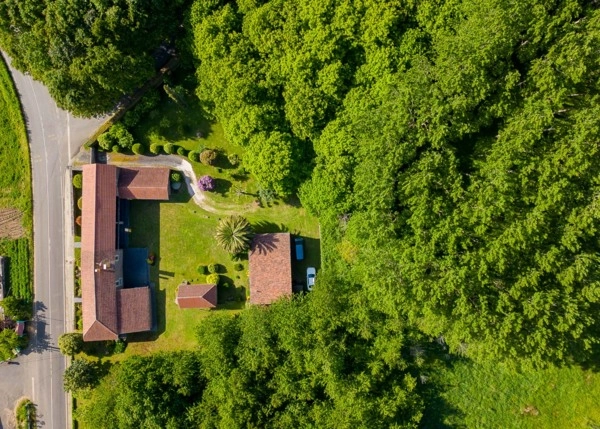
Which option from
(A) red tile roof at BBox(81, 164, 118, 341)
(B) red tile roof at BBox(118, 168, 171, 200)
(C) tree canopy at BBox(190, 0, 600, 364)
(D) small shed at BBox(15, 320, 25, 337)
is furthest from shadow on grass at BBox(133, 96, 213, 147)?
(D) small shed at BBox(15, 320, 25, 337)

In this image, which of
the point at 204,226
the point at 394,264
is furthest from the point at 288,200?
the point at 394,264

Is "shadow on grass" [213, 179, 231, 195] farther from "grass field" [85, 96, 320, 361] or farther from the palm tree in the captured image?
the palm tree

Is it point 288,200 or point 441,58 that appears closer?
point 441,58

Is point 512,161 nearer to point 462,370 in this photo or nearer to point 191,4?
point 462,370

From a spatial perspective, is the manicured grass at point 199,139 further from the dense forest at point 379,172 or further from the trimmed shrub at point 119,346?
the trimmed shrub at point 119,346

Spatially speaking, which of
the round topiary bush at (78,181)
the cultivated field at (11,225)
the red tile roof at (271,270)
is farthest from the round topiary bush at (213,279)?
the cultivated field at (11,225)

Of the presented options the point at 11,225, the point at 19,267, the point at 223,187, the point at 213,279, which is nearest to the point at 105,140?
the point at 223,187
